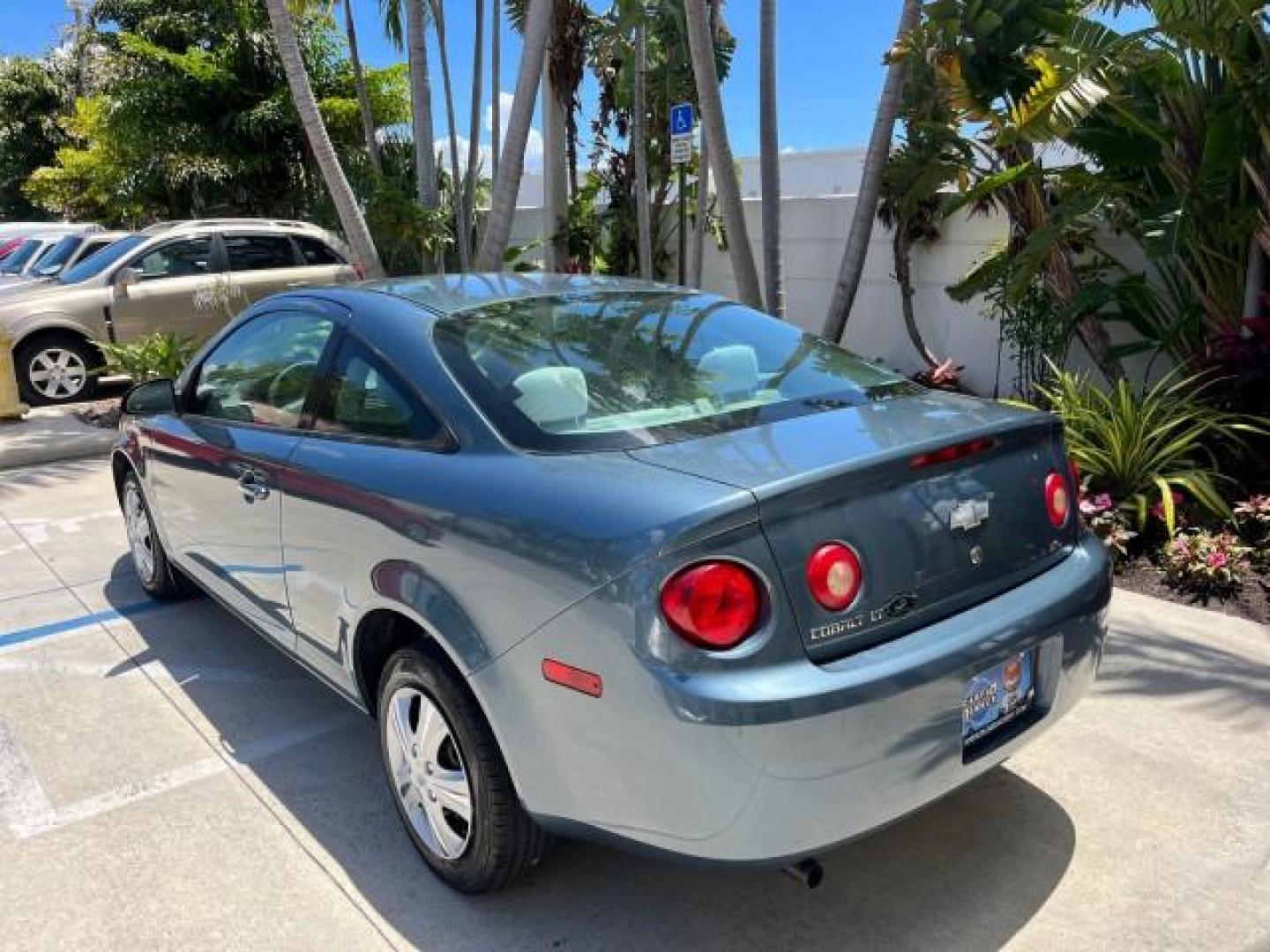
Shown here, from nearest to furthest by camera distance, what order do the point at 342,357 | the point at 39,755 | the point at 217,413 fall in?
the point at 342,357 → the point at 39,755 → the point at 217,413

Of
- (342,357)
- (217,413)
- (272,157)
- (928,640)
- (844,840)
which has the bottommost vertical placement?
(844,840)

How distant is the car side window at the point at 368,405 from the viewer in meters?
2.89

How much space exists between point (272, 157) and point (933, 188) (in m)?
13.5

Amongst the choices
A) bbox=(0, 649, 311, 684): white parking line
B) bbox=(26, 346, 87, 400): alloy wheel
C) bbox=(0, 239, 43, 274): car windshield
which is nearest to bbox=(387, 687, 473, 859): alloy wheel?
bbox=(0, 649, 311, 684): white parking line

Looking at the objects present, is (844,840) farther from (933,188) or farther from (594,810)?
(933,188)

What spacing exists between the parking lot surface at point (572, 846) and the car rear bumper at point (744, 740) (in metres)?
0.23

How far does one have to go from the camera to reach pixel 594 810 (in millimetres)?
2324

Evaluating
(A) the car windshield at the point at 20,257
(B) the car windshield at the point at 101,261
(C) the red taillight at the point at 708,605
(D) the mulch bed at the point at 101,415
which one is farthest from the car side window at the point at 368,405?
(A) the car windshield at the point at 20,257

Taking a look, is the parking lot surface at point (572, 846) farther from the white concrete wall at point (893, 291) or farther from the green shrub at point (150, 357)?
the green shrub at point (150, 357)

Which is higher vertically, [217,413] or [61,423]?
[217,413]

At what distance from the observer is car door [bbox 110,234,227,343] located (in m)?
10.6

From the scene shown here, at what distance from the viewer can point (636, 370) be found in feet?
10.0

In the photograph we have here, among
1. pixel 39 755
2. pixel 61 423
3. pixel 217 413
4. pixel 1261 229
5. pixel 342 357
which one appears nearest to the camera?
pixel 342 357

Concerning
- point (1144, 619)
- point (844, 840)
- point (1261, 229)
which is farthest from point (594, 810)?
point (1261, 229)
